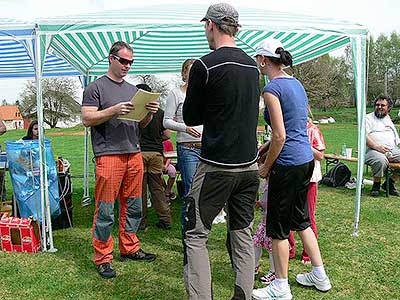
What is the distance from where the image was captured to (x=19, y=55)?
24.8ft

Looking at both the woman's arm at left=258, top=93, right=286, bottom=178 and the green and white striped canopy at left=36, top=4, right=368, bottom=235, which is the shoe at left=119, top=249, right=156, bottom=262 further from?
the woman's arm at left=258, top=93, right=286, bottom=178

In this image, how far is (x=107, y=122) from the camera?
3580 mm

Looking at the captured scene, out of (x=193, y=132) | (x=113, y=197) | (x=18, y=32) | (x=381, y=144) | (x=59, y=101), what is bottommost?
(x=113, y=197)

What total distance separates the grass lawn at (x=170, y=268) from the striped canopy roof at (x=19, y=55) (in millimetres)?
1948

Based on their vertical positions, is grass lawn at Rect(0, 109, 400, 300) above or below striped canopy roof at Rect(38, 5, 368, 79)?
below

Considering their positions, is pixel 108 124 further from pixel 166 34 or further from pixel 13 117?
pixel 13 117

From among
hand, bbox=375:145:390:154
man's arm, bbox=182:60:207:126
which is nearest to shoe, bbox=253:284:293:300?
man's arm, bbox=182:60:207:126

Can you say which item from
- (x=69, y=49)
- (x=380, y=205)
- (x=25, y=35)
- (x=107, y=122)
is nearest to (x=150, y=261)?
(x=107, y=122)

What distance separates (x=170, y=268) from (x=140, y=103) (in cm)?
142

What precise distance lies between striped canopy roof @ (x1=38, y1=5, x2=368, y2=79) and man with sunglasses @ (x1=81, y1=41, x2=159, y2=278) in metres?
0.65

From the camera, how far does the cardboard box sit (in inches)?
169

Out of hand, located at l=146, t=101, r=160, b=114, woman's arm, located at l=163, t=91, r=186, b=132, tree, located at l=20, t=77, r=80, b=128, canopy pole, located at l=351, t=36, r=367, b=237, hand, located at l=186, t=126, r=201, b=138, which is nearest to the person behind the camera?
hand, located at l=146, t=101, r=160, b=114

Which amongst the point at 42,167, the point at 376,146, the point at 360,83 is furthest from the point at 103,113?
the point at 376,146

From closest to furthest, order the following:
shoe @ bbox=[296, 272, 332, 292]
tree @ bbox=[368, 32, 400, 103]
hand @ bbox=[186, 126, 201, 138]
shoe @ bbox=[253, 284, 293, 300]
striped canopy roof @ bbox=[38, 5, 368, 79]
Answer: shoe @ bbox=[253, 284, 293, 300]
shoe @ bbox=[296, 272, 332, 292]
hand @ bbox=[186, 126, 201, 138]
striped canopy roof @ bbox=[38, 5, 368, 79]
tree @ bbox=[368, 32, 400, 103]
